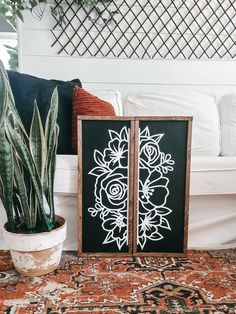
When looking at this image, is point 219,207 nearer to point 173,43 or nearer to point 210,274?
point 210,274

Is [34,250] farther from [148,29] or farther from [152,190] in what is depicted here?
Answer: [148,29]

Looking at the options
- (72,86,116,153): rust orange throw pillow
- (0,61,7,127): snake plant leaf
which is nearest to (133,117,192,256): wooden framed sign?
(72,86,116,153): rust orange throw pillow

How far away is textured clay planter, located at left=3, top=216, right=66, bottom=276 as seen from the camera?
4.47ft

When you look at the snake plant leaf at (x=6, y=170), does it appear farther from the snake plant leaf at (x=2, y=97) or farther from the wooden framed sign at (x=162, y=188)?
the wooden framed sign at (x=162, y=188)

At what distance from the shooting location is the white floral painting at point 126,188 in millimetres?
1567

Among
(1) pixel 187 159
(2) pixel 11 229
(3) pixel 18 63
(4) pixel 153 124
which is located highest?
(3) pixel 18 63

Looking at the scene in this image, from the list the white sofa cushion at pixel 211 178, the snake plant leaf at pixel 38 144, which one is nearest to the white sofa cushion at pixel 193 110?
the white sofa cushion at pixel 211 178

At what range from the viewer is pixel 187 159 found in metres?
1.59

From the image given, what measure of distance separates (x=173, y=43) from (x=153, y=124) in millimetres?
1206

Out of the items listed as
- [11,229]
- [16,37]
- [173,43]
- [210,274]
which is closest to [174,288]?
[210,274]

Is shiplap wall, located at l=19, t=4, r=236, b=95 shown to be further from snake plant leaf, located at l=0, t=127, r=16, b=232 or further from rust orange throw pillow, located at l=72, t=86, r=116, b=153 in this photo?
snake plant leaf, located at l=0, t=127, r=16, b=232

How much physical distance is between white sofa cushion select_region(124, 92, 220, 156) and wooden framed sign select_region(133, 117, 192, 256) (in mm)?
562

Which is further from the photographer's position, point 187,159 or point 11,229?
point 187,159

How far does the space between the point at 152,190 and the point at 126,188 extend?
132mm
